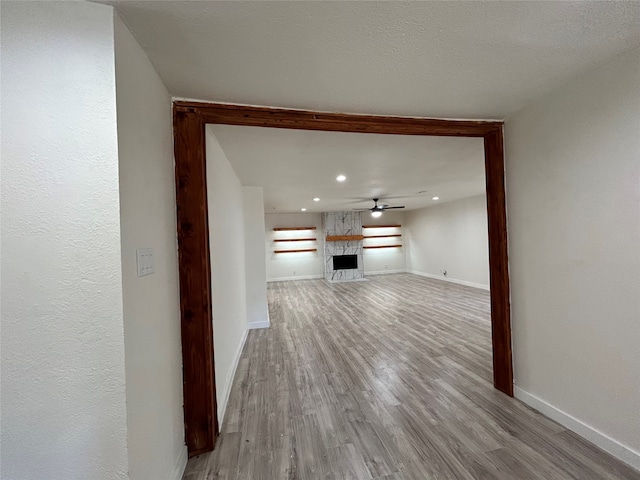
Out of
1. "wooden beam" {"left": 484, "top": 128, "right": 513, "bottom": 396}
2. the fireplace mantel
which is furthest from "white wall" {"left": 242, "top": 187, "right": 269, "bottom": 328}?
the fireplace mantel

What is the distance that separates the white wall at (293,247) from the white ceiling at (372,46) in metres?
6.89

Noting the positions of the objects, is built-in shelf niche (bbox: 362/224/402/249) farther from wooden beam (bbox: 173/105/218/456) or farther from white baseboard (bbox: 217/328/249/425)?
wooden beam (bbox: 173/105/218/456)

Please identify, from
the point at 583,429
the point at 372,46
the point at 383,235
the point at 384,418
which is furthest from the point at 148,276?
the point at 383,235

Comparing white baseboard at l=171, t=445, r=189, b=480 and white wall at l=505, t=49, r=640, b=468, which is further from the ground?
white wall at l=505, t=49, r=640, b=468

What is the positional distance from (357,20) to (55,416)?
1812 mm

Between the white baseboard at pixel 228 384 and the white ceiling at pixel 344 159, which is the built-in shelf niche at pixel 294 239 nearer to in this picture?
the white ceiling at pixel 344 159

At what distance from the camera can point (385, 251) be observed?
951cm

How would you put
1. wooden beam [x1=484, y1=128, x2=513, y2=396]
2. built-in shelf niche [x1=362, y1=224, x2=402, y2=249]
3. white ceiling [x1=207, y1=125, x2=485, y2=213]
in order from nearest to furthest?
wooden beam [x1=484, y1=128, x2=513, y2=396] → white ceiling [x1=207, y1=125, x2=485, y2=213] → built-in shelf niche [x1=362, y1=224, x2=402, y2=249]

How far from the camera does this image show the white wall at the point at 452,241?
20.4 ft

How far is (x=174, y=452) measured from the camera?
137 cm

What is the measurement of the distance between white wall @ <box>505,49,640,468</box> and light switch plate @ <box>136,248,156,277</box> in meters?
2.40

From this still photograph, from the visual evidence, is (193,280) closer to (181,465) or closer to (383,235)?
(181,465)

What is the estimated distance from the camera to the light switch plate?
1.05 meters

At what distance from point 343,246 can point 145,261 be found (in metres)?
7.58
